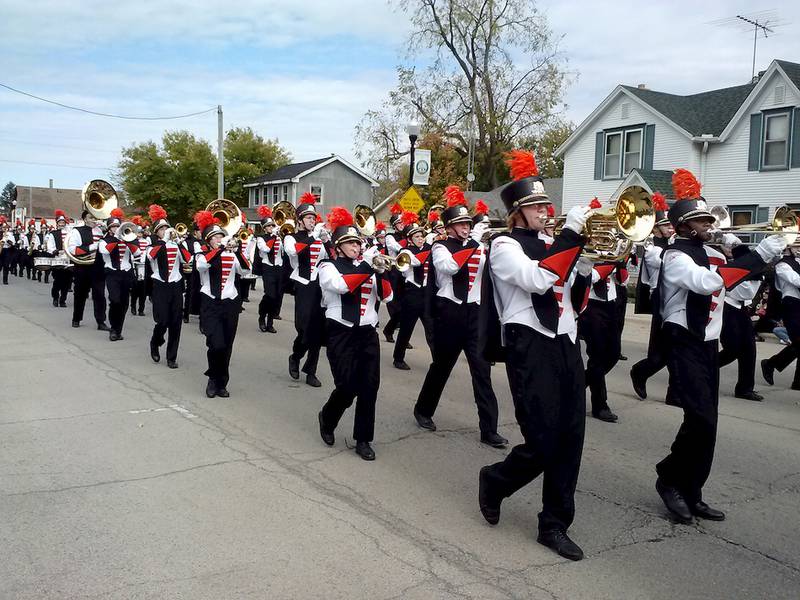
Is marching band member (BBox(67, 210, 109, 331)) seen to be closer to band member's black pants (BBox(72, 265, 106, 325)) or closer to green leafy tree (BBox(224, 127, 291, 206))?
band member's black pants (BBox(72, 265, 106, 325))

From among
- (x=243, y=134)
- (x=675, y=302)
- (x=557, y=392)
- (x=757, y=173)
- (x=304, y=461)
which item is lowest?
(x=304, y=461)

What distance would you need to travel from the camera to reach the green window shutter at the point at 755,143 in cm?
2347

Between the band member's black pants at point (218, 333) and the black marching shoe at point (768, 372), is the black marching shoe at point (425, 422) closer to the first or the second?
the band member's black pants at point (218, 333)

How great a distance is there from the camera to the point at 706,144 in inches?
990

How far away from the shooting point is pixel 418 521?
4945 millimetres

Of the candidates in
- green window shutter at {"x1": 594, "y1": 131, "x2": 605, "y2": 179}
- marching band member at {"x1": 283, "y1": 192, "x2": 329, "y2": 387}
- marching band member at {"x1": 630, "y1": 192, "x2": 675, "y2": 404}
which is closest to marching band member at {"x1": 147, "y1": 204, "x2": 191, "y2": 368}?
marching band member at {"x1": 283, "y1": 192, "x2": 329, "y2": 387}

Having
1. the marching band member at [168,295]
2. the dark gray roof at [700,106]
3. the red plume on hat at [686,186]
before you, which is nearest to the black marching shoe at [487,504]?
the red plume on hat at [686,186]

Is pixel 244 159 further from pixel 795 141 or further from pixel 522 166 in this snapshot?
pixel 522 166

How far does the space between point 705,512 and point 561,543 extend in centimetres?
121

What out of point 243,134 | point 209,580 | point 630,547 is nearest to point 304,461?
point 209,580

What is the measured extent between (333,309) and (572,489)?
2732 millimetres

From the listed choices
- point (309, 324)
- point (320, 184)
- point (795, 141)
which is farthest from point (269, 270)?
point (320, 184)

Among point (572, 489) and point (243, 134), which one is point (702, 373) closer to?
point (572, 489)

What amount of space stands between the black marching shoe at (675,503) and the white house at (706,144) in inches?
779
